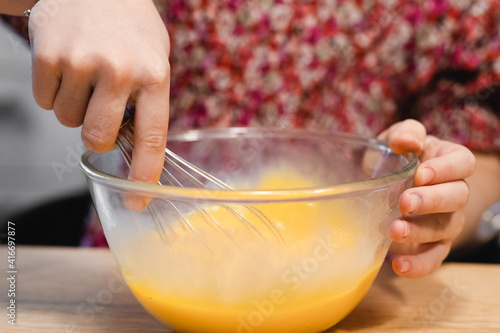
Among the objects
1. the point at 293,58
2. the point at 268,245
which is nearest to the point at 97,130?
the point at 268,245

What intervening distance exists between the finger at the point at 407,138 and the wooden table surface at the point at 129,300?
166 millimetres

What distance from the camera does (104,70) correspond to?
14.2 inches

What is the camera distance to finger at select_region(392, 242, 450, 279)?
48 centimetres

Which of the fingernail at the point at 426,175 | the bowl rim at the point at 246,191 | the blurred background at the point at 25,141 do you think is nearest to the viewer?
the bowl rim at the point at 246,191

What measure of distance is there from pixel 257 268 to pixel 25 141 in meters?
1.32

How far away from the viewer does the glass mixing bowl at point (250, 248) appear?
0.36 metres

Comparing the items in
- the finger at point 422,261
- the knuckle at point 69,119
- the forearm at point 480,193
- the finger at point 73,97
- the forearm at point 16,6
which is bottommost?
the forearm at point 480,193

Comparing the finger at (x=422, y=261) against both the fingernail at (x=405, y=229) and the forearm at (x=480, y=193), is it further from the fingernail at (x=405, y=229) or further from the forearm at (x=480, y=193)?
the forearm at (x=480, y=193)

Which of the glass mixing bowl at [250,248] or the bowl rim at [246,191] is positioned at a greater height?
the bowl rim at [246,191]

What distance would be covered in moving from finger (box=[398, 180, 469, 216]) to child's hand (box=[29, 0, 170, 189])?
8.7 inches

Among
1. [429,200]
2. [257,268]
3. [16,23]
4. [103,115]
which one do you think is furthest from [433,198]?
[16,23]

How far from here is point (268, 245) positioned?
1.22ft

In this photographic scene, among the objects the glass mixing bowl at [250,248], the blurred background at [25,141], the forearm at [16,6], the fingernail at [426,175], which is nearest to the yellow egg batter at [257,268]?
the glass mixing bowl at [250,248]

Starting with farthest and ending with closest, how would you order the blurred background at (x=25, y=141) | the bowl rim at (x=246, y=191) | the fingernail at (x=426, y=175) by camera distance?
the blurred background at (x=25, y=141)
the fingernail at (x=426, y=175)
the bowl rim at (x=246, y=191)
